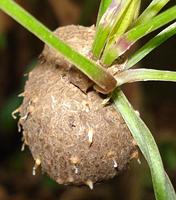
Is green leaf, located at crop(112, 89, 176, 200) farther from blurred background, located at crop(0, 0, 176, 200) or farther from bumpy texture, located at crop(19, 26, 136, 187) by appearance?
blurred background, located at crop(0, 0, 176, 200)

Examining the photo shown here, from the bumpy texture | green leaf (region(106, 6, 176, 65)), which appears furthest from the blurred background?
green leaf (region(106, 6, 176, 65))

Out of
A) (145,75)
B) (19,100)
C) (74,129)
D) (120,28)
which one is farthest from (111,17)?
(19,100)

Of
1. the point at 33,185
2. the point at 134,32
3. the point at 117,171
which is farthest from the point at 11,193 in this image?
the point at 134,32

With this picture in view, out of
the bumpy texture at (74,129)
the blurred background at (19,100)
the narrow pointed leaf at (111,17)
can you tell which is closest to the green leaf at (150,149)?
the bumpy texture at (74,129)

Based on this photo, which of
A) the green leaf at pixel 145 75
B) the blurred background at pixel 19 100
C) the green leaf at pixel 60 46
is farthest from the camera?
the blurred background at pixel 19 100

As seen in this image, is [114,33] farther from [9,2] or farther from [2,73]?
[2,73]

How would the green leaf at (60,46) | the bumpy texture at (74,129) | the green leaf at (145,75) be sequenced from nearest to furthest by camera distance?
the green leaf at (60,46) → the green leaf at (145,75) → the bumpy texture at (74,129)

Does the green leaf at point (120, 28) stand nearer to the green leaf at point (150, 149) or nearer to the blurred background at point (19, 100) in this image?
the green leaf at point (150, 149)
